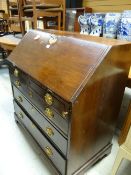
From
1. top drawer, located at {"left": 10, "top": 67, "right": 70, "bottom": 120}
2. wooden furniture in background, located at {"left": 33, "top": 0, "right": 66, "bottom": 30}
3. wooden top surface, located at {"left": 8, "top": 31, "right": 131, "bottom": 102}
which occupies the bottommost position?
top drawer, located at {"left": 10, "top": 67, "right": 70, "bottom": 120}

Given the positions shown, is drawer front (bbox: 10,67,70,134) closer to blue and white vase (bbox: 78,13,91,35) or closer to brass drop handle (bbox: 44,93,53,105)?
brass drop handle (bbox: 44,93,53,105)

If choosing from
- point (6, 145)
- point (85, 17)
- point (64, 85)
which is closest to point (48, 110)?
point (64, 85)

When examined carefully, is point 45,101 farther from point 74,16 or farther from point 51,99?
point 74,16

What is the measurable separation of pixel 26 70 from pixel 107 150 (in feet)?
3.16

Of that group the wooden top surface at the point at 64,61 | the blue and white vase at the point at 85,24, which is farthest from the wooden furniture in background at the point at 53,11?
the wooden top surface at the point at 64,61

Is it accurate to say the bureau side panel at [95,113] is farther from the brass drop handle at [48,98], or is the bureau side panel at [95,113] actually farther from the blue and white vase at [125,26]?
the blue and white vase at [125,26]

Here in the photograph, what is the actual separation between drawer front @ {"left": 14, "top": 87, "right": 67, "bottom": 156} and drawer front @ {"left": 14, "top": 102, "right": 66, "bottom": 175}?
7 centimetres

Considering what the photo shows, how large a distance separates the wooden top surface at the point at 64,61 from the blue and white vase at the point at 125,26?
61 centimetres

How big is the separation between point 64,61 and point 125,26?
90 cm

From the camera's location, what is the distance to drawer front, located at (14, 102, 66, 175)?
42.0 inches

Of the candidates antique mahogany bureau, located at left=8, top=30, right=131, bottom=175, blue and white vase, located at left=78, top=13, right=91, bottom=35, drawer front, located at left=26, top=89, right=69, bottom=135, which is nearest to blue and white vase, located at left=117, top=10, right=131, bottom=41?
blue and white vase, located at left=78, top=13, right=91, bottom=35

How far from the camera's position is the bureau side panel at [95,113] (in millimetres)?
834

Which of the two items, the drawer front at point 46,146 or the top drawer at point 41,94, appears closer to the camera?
the top drawer at point 41,94

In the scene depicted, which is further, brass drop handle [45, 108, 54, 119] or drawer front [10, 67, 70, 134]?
brass drop handle [45, 108, 54, 119]
